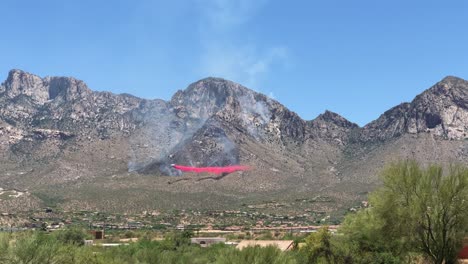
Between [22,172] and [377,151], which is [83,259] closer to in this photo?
[22,172]

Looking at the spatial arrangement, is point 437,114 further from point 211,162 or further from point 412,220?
point 412,220

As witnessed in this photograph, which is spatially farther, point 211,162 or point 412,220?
point 211,162

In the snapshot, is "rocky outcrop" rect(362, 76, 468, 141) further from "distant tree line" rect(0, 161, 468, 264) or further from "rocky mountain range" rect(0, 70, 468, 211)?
"distant tree line" rect(0, 161, 468, 264)

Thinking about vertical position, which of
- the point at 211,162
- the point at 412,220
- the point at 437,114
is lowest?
the point at 412,220

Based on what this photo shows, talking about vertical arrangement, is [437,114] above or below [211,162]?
above

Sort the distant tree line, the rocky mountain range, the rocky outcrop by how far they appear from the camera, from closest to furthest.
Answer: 1. the distant tree line
2. the rocky mountain range
3. the rocky outcrop

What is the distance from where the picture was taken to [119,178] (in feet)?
482

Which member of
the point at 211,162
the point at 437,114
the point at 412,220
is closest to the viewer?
the point at 412,220

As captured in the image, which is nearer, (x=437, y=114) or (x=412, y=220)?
(x=412, y=220)

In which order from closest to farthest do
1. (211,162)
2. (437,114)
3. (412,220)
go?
(412,220), (211,162), (437,114)

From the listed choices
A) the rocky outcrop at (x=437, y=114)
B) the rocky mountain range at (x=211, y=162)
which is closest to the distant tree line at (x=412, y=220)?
the rocky mountain range at (x=211, y=162)

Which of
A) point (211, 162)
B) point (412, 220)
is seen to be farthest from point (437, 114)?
point (412, 220)

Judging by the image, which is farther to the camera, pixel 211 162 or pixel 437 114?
pixel 437 114

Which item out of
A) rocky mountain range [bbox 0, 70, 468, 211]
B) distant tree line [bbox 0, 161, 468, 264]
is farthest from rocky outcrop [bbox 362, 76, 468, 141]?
distant tree line [bbox 0, 161, 468, 264]
